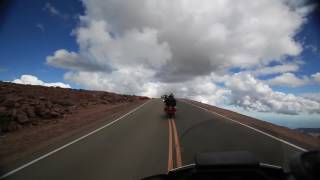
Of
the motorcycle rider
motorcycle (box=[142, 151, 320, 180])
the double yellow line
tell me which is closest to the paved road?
the double yellow line

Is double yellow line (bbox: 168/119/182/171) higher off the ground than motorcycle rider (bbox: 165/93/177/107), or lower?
lower

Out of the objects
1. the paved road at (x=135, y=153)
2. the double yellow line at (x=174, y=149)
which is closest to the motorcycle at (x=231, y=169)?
the paved road at (x=135, y=153)

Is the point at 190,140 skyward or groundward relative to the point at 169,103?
groundward

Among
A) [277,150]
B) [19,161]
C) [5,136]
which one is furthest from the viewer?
[5,136]

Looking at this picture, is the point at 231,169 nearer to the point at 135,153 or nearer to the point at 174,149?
the point at 135,153

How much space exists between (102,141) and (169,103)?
13.2m

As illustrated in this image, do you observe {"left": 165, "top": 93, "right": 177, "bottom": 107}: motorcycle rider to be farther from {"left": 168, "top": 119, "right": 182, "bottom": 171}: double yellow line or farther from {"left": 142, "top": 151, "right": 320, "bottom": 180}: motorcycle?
{"left": 142, "top": 151, "right": 320, "bottom": 180}: motorcycle

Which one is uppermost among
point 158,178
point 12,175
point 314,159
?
point 314,159

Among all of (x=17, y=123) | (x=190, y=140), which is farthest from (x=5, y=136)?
(x=190, y=140)

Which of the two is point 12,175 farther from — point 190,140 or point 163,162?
point 190,140

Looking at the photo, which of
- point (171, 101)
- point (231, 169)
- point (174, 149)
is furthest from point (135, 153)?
point (171, 101)

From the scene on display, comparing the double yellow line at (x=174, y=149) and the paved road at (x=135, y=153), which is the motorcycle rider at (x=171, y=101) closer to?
the double yellow line at (x=174, y=149)

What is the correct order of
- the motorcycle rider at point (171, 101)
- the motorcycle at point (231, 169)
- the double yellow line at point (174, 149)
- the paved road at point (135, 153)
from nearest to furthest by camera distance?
the motorcycle at point (231, 169), the paved road at point (135, 153), the double yellow line at point (174, 149), the motorcycle rider at point (171, 101)

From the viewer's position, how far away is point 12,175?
887 centimetres
